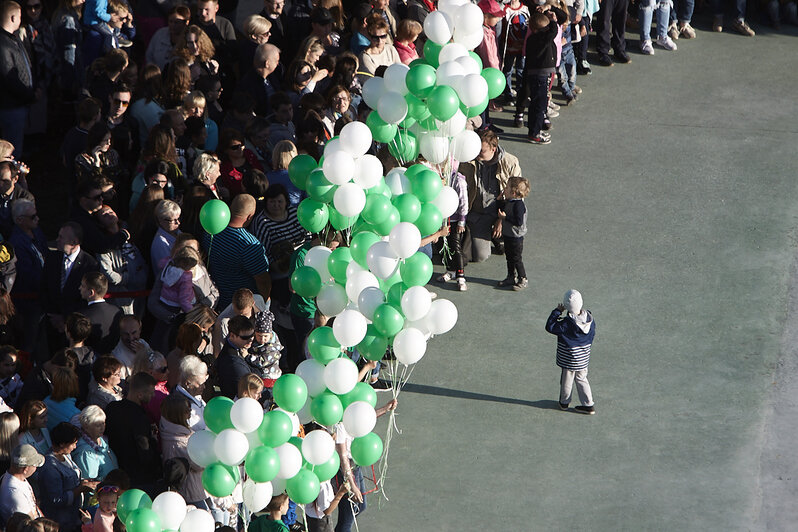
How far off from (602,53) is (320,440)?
9.16 metres

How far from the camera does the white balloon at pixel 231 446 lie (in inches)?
263

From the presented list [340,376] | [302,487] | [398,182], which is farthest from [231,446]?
[398,182]

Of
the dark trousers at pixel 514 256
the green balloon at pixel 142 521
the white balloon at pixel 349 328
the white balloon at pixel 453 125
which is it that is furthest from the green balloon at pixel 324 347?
the dark trousers at pixel 514 256

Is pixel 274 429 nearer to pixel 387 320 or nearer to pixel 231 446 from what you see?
pixel 231 446

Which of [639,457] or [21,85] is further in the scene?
[21,85]

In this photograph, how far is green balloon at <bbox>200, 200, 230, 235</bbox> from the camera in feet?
28.6

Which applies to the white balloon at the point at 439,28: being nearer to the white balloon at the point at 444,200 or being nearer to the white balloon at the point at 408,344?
the white balloon at the point at 444,200

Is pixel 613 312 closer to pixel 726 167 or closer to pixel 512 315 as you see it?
pixel 512 315

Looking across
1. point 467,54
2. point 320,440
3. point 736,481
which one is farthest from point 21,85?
point 736,481

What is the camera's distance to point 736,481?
29.4 ft

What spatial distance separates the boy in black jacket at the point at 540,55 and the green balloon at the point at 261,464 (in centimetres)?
708

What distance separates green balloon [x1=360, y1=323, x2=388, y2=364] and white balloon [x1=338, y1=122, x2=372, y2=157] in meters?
1.10

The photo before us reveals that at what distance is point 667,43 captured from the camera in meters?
15.3

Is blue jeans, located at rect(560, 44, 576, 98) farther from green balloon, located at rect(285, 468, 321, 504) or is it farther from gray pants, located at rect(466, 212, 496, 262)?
green balloon, located at rect(285, 468, 321, 504)
